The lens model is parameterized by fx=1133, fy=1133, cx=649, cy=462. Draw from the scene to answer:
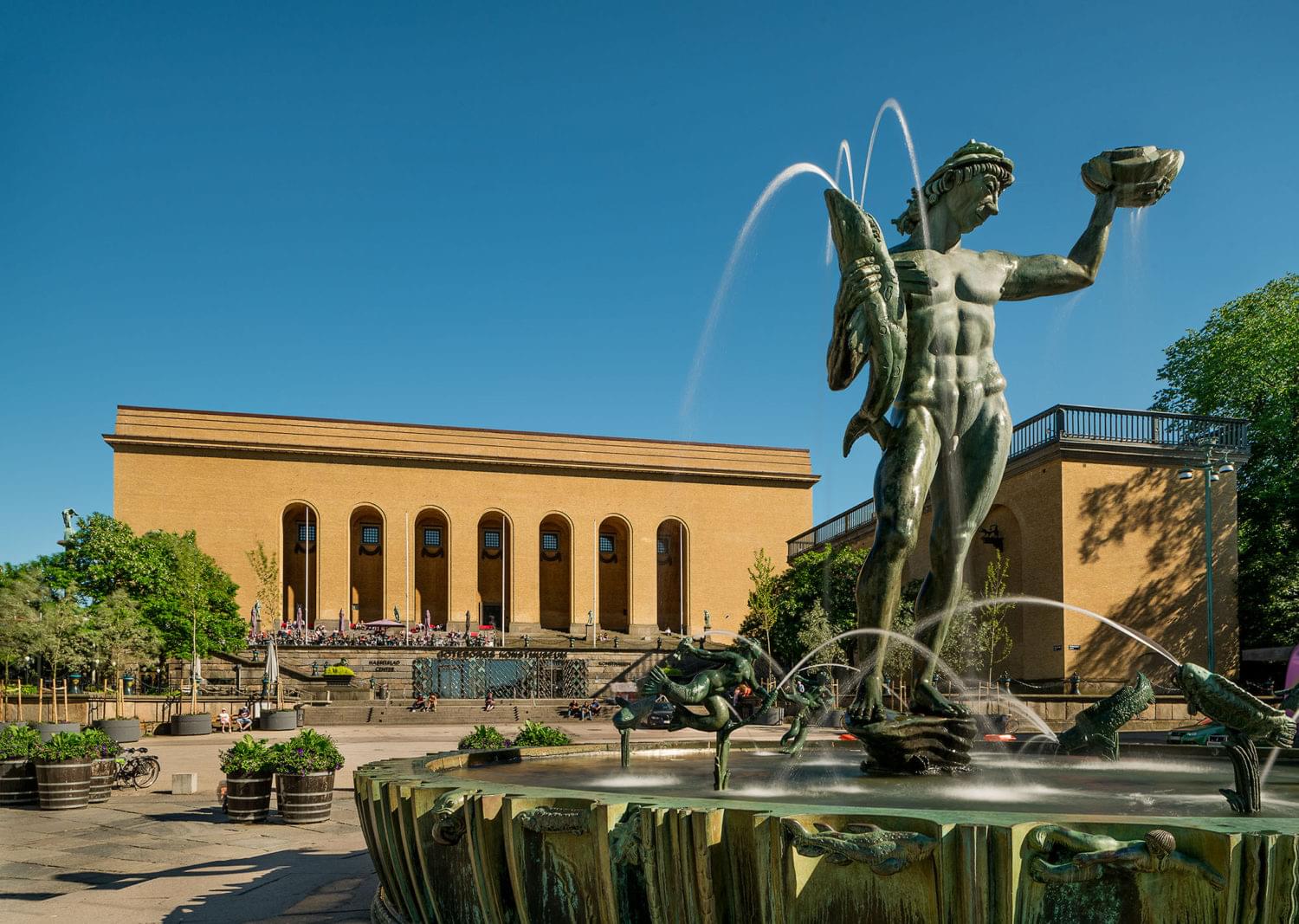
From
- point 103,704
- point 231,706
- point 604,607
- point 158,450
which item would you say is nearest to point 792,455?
point 604,607

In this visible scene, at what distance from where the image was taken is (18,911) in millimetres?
6496

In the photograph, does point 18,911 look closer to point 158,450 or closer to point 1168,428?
point 1168,428

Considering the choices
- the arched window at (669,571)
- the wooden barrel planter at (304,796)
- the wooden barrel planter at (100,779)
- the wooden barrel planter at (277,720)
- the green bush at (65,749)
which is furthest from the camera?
the arched window at (669,571)

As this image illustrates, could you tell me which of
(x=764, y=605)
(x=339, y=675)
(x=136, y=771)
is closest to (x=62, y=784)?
(x=136, y=771)

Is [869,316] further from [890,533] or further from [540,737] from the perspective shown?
[540,737]

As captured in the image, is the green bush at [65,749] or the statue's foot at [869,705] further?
the green bush at [65,749]

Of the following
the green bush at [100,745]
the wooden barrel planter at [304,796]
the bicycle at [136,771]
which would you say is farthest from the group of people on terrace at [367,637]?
the wooden barrel planter at [304,796]

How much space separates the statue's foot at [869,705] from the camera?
519 cm

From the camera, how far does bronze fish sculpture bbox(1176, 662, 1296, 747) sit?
3455 mm

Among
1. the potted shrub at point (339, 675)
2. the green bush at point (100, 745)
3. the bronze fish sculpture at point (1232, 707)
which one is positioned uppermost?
the bronze fish sculpture at point (1232, 707)

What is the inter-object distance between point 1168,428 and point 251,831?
30899 millimetres

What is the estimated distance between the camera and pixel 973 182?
5.64 meters

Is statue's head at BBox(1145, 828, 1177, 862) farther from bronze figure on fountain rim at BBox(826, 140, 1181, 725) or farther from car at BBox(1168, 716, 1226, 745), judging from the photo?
bronze figure on fountain rim at BBox(826, 140, 1181, 725)

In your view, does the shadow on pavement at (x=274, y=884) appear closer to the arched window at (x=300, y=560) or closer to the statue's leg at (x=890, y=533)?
the statue's leg at (x=890, y=533)
